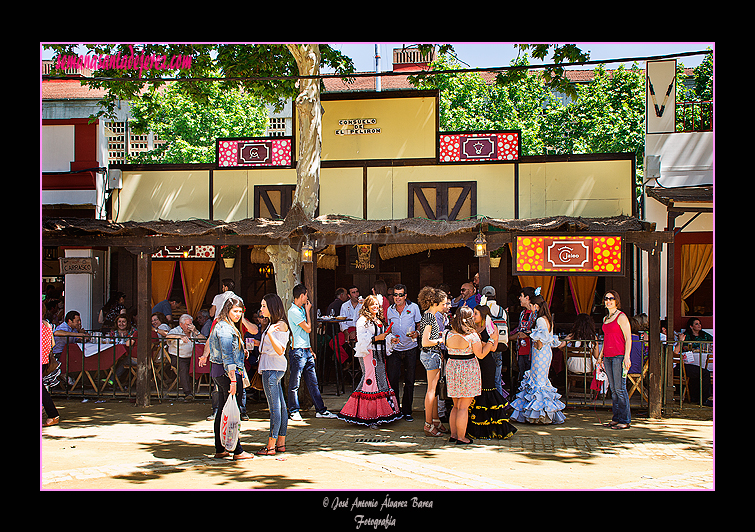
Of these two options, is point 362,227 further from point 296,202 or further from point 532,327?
point 532,327

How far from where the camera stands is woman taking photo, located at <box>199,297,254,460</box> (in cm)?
632

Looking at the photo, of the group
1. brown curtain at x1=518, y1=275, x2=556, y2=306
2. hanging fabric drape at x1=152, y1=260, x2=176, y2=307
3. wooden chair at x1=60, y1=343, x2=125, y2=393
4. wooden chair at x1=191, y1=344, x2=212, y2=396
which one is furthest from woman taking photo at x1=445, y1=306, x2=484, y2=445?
Answer: hanging fabric drape at x1=152, y1=260, x2=176, y2=307

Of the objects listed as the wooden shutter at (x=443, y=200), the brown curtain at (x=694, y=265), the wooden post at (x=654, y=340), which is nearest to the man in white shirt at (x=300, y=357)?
the wooden post at (x=654, y=340)

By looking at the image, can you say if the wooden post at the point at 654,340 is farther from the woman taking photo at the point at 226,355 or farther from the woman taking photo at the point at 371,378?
the woman taking photo at the point at 226,355

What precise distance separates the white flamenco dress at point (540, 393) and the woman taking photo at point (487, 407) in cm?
87

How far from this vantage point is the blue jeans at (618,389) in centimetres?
808

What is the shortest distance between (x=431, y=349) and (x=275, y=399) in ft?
6.65

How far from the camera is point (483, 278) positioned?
919cm

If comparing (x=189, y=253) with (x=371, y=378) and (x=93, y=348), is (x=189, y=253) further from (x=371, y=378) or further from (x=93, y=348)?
(x=371, y=378)

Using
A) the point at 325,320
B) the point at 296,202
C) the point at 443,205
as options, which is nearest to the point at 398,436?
the point at 325,320

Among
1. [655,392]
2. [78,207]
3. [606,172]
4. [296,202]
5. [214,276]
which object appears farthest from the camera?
[214,276]

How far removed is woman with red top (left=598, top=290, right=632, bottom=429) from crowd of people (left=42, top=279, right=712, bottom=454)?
13 millimetres

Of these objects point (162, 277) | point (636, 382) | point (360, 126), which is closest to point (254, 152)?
point (360, 126)

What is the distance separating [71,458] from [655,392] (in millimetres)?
7272
